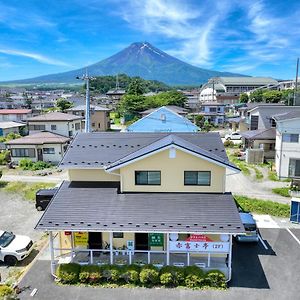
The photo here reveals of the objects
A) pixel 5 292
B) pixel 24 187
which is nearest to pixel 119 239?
pixel 5 292

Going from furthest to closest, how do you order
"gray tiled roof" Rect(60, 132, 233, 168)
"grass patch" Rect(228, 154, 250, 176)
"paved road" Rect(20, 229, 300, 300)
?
"grass patch" Rect(228, 154, 250, 176)
"gray tiled roof" Rect(60, 132, 233, 168)
"paved road" Rect(20, 229, 300, 300)

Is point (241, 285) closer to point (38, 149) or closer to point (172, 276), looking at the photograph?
point (172, 276)

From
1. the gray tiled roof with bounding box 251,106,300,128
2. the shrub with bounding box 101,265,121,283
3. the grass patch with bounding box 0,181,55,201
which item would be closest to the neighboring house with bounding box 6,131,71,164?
the grass patch with bounding box 0,181,55,201

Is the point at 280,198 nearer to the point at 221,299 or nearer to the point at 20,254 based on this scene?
the point at 221,299

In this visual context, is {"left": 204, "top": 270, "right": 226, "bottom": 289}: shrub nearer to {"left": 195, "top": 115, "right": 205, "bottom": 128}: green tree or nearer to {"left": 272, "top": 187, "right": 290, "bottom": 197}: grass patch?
{"left": 272, "top": 187, "right": 290, "bottom": 197}: grass patch

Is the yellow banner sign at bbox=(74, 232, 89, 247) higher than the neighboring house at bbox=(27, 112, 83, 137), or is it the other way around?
the neighboring house at bbox=(27, 112, 83, 137)

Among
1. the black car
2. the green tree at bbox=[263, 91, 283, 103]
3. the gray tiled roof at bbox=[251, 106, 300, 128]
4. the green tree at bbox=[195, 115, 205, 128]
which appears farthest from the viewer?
the green tree at bbox=[263, 91, 283, 103]
